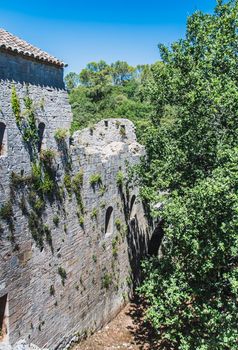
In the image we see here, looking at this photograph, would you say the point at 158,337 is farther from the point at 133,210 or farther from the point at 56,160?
the point at 56,160

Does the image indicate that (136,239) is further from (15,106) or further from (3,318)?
(15,106)

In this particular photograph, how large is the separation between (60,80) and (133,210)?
712 centimetres

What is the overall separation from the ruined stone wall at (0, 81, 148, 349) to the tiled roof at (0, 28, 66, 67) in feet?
2.74

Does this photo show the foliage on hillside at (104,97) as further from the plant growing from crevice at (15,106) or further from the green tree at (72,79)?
the plant growing from crevice at (15,106)

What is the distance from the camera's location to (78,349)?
11.7m

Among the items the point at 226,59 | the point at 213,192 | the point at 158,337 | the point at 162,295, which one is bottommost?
the point at 158,337

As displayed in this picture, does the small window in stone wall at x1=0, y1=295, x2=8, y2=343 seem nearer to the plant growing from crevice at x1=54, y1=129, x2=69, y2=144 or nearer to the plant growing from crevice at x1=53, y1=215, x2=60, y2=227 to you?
the plant growing from crevice at x1=53, y1=215, x2=60, y2=227

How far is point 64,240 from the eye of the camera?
10898 millimetres

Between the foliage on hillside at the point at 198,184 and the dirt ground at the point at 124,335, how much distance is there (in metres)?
0.91

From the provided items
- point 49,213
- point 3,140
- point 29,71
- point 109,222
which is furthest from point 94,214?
point 29,71

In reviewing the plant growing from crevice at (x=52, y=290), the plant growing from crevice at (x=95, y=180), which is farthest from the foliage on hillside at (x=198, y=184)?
the plant growing from crevice at (x=52, y=290)

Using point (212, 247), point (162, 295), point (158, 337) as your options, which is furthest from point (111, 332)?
point (212, 247)

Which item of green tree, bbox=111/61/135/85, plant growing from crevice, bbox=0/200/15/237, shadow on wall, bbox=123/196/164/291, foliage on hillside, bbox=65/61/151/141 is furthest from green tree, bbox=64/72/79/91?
plant growing from crevice, bbox=0/200/15/237

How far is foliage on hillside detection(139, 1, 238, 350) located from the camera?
9086 millimetres
